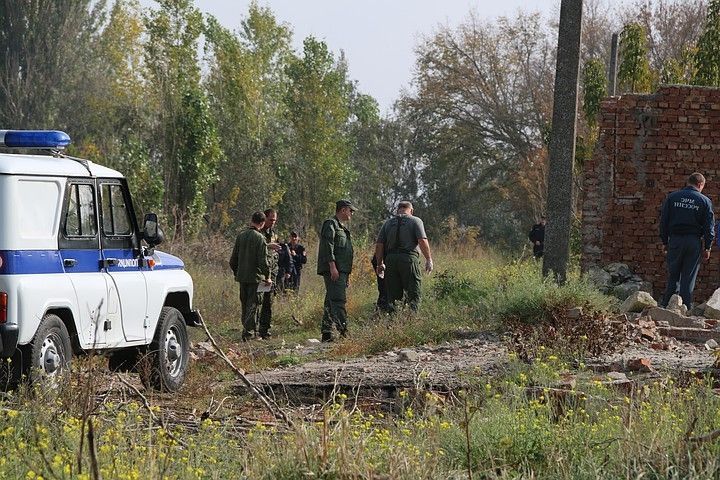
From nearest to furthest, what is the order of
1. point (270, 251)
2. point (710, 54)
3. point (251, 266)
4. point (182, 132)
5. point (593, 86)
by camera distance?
point (251, 266) < point (270, 251) < point (710, 54) < point (593, 86) < point (182, 132)

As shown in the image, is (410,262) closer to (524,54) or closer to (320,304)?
(320,304)

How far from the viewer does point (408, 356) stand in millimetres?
13867

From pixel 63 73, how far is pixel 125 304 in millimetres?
42334

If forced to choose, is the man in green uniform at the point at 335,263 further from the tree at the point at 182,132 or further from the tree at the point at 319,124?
the tree at the point at 319,124

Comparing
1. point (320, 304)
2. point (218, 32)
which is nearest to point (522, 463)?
point (320, 304)

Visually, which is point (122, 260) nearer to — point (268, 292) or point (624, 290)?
point (268, 292)

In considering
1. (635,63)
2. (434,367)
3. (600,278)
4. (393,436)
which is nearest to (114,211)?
(434,367)

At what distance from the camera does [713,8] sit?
26453 millimetres

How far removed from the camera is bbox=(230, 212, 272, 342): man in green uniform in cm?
1917

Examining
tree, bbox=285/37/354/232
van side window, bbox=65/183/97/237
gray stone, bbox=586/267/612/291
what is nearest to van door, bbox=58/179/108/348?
van side window, bbox=65/183/97/237

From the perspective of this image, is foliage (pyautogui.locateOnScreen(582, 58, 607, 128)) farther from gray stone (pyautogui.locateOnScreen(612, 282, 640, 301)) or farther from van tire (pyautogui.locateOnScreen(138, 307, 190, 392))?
van tire (pyautogui.locateOnScreen(138, 307, 190, 392))

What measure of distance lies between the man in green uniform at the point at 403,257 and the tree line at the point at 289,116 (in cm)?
2085

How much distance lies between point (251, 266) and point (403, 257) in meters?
2.41

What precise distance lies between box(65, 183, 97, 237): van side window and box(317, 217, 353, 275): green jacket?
630cm
